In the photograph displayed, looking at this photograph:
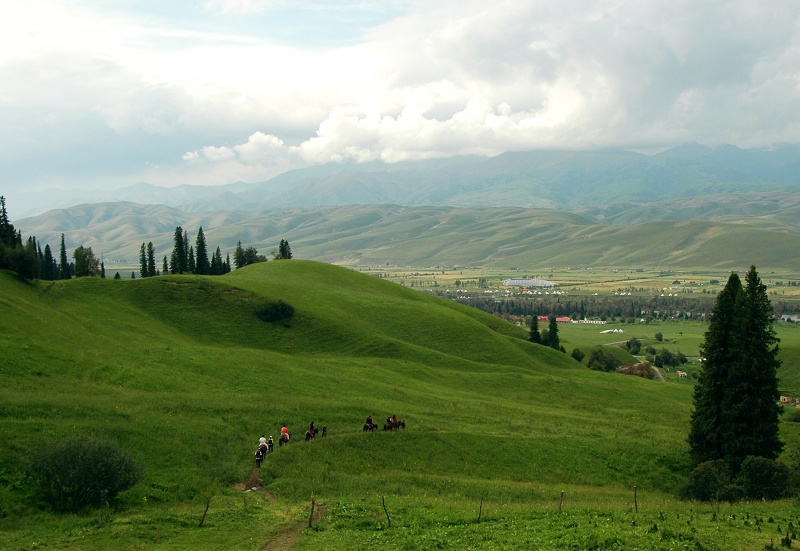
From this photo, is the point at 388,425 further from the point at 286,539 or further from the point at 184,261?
the point at 184,261

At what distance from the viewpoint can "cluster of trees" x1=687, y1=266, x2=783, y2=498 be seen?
4894cm

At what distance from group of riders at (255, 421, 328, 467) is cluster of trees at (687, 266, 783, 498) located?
2841 cm

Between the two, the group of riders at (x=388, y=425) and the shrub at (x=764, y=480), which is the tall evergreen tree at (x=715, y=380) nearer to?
the shrub at (x=764, y=480)

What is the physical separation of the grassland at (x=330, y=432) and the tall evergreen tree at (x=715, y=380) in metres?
2.37

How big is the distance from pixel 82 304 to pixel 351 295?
4720 centimetres

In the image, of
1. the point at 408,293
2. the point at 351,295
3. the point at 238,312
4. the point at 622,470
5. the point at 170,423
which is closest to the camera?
the point at 170,423

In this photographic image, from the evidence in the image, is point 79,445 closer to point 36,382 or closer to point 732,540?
point 36,382

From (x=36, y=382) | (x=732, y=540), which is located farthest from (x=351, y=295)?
(x=732, y=540)

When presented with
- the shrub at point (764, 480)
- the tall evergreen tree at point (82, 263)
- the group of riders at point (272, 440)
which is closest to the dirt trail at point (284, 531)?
the group of riders at point (272, 440)

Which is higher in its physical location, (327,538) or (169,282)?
(169,282)

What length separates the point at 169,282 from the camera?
100 meters

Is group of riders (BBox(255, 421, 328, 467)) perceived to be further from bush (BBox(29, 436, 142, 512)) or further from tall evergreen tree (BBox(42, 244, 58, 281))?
tall evergreen tree (BBox(42, 244, 58, 281))

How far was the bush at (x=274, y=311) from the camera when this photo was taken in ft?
306

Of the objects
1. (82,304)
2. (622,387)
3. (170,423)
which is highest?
(82,304)
